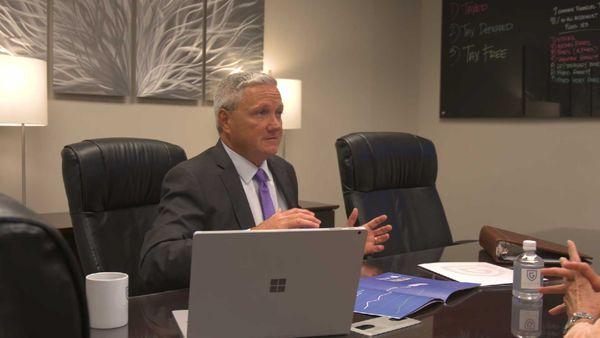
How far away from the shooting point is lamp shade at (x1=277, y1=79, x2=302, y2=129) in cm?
362

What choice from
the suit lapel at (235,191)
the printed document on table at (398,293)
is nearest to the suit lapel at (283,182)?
the suit lapel at (235,191)

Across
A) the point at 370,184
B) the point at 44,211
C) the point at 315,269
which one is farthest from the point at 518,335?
the point at 44,211

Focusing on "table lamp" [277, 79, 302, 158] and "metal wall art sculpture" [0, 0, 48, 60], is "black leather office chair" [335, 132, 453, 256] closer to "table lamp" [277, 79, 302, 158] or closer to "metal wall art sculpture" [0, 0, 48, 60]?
"table lamp" [277, 79, 302, 158]

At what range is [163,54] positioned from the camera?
351 cm

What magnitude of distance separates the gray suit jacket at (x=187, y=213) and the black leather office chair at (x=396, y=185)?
652 mm

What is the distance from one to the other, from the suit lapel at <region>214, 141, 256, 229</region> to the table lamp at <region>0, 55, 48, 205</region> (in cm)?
115

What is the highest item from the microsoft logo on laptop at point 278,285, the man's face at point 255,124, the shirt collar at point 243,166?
the man's face at point 255,124

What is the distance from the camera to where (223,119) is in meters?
2.00

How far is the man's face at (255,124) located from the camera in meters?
1.95

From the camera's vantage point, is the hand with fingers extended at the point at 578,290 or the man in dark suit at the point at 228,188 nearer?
the hand with fingers extended at the point at 578,290

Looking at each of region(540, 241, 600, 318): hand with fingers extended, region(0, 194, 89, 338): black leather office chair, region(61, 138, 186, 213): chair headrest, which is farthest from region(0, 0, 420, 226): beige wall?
region(0, 194, 89, 338): black leather office chair

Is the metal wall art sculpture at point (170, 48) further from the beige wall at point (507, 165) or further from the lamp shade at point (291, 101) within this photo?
the beige wall at point (507, 165)

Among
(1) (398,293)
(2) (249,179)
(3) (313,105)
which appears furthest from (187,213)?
(3) (313,105)

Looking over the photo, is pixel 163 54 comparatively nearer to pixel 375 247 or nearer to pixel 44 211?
pixel 44 211
